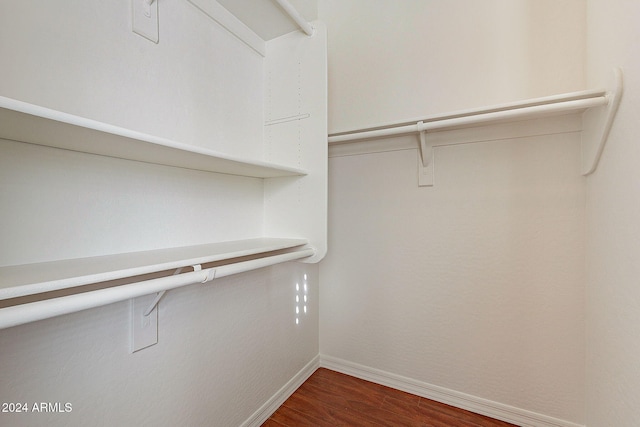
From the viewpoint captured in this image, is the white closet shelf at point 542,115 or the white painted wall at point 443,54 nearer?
the white closet shelf at point 542,115

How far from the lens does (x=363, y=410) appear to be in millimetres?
1386

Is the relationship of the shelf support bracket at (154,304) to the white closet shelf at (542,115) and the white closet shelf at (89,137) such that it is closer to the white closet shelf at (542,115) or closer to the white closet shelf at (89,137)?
the white closet shelf at (89,137)

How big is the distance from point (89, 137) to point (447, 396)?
1.92 metres

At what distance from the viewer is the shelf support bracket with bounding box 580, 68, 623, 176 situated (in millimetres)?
881

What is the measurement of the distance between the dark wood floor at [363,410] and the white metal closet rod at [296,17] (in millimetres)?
1930

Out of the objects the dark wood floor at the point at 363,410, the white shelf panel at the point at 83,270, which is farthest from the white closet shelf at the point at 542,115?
the dark wood floor at the point at 363,410

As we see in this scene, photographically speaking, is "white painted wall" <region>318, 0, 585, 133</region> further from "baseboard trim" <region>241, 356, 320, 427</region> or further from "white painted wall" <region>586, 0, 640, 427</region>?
"baseboard trim" <region>241, 356, 320, 427</region>

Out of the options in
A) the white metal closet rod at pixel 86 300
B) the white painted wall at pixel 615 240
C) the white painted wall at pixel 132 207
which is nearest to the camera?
the white metal closet rod at pixel 86 300

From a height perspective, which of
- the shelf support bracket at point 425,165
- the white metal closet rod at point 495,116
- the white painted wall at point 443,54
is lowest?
the shelf support bracket at point 425,165

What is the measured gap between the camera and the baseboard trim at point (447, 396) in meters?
1.26

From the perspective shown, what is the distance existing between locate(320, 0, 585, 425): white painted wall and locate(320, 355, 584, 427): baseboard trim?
0.03 metres

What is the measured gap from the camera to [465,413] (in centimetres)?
137

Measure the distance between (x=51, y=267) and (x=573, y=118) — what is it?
1.96 m

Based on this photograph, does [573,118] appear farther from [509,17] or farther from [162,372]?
[162,372]
